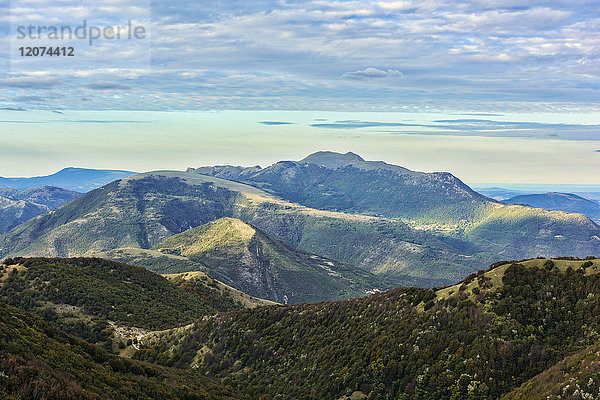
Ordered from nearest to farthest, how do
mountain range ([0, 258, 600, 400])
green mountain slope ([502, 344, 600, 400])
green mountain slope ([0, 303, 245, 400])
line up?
green mountain slope ([0, 303, 245, 400])
green mountain slope ([502, 344, 600, 400])
mountain range ([0, 258, 600, 400])

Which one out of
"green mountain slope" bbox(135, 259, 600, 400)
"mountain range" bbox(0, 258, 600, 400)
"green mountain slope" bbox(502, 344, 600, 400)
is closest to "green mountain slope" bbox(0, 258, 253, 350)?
"mountain range" bbox(0, 258, 600, 400)

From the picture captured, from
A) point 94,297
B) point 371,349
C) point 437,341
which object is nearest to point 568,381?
point 437,341

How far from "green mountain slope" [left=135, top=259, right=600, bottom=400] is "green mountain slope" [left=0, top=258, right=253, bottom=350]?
4611cm

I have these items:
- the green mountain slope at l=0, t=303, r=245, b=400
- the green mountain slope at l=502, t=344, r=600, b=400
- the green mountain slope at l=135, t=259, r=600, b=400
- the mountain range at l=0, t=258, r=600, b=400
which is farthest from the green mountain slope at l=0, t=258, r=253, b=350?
the green mountain slope at l=502, t=344, r=600, b=400

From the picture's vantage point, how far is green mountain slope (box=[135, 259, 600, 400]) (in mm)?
54656

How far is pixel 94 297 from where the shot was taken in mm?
139375

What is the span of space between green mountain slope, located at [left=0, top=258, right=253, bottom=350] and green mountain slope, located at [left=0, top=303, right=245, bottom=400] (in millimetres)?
53749

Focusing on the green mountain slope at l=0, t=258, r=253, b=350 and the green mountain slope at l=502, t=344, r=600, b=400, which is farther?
the green mountain slope at l=0, t=258, r=253, b=350

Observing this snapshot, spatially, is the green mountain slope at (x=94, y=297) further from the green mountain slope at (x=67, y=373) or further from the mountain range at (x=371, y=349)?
the green mountain slope at (x=67, y=373)

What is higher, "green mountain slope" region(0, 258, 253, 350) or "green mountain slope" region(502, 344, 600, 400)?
"green mountain slope" region(502, 344, 600, 400)

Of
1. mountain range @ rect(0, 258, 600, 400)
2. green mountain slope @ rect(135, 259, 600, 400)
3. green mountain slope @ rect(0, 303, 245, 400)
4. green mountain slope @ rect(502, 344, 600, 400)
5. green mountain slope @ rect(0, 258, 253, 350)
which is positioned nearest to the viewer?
green mountain slope @ rect(0, 303, 245, 400)

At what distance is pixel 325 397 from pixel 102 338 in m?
77.1

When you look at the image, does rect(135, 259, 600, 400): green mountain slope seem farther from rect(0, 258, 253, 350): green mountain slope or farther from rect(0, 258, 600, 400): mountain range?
rect(0, 258, 253, 350): green mountain slope

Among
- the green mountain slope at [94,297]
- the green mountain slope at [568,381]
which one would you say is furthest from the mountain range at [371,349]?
the green mountain slope at [94,297]
